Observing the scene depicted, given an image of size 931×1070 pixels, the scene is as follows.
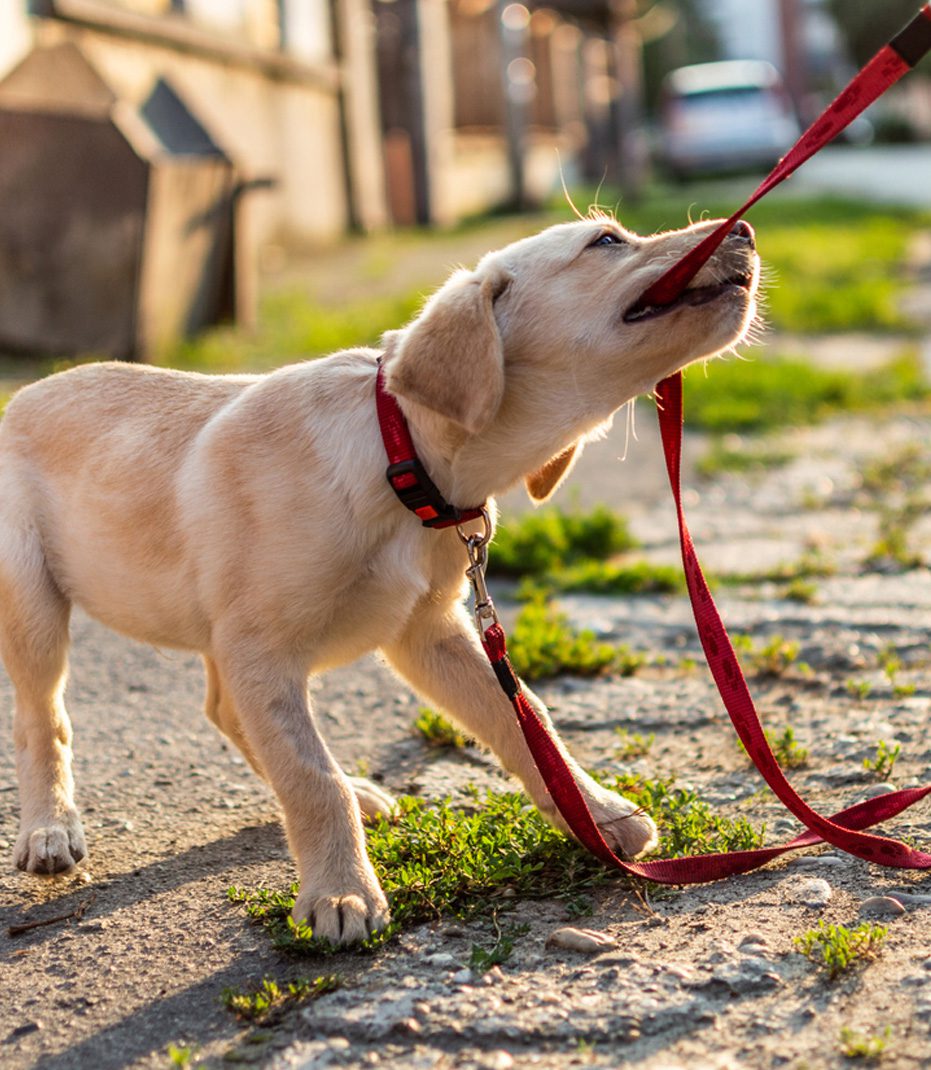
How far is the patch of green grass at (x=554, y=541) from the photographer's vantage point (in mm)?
5223

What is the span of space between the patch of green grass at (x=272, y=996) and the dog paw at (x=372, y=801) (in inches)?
30.0

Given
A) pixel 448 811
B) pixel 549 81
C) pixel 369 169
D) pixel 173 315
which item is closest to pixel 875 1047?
pixel 448 811

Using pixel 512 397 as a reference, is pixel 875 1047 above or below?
below

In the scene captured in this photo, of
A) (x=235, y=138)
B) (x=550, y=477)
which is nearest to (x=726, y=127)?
(x=235, y=138)

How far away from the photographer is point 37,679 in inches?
126

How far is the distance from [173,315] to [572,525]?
3892mm

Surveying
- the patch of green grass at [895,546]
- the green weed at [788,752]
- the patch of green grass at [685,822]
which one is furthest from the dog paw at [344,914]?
the patch of green grass at [895,546]

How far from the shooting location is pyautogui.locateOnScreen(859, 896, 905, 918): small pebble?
8.56ft

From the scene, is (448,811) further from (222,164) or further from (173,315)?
(222,164)

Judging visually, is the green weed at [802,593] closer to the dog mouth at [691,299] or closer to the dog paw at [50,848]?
the dog mouth at [691,299]

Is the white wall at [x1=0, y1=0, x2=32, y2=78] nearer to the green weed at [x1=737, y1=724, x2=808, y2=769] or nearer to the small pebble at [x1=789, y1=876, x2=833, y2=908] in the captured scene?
the green weed at [x1=737, y1=724, x2=808, y2=769]

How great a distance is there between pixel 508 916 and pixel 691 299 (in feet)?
4.05

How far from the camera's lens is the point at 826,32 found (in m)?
76.9

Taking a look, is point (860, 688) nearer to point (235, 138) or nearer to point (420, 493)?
point (420, 493)
